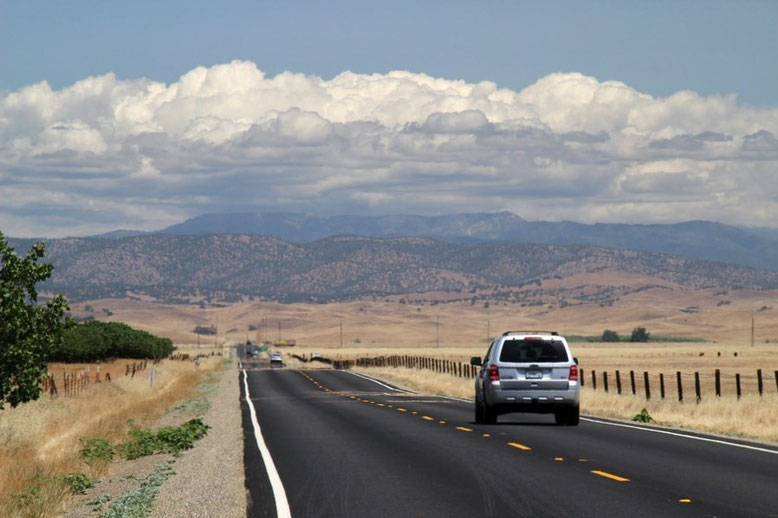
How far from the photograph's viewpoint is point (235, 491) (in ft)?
51.7

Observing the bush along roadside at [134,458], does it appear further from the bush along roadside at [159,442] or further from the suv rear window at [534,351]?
the suv rear window at [534,351]

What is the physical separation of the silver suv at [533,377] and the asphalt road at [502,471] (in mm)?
551

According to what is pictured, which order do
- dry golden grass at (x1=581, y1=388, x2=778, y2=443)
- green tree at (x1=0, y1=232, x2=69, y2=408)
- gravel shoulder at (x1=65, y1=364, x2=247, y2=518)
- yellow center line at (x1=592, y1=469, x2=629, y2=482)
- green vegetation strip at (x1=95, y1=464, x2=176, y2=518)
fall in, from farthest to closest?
dry golden grass at (x1=581, y1=388, x2=778, y2=443) < green tree at (x1=0, y1=232, x2=69, y2=408) < yellow center line at (x1=592, y1=469, x2=629, y2=482) < gravel shoulder at (x1=65, y1=364, x2=247, y2=518) < green vegetation strip at (x1=95, y1=464, x2=176, y2=518)

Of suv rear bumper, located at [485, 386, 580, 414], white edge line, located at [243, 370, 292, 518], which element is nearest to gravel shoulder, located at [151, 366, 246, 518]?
white edge line, located at [243, 370, 292, 518]

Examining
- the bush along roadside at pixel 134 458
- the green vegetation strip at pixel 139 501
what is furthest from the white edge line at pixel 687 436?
the green vegetation strip at pixel 139 501

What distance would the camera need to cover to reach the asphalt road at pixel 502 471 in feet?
44.3

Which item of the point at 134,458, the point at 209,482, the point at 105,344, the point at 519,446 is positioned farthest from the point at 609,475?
the point at 105,344

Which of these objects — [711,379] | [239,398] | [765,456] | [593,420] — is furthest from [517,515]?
[711,379]

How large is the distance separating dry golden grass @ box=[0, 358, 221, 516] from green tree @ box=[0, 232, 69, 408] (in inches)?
49.0

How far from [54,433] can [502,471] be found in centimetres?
1557

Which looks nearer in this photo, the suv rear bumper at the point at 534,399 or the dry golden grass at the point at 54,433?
the dry golden grass at the point at 54,433

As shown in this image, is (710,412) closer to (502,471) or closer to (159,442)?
(159,442)

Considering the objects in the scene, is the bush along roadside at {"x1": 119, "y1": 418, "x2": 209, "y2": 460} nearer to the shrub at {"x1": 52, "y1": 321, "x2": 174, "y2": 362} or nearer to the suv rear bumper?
the suv rear bumper

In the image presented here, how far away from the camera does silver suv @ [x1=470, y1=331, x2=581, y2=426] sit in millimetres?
26594
